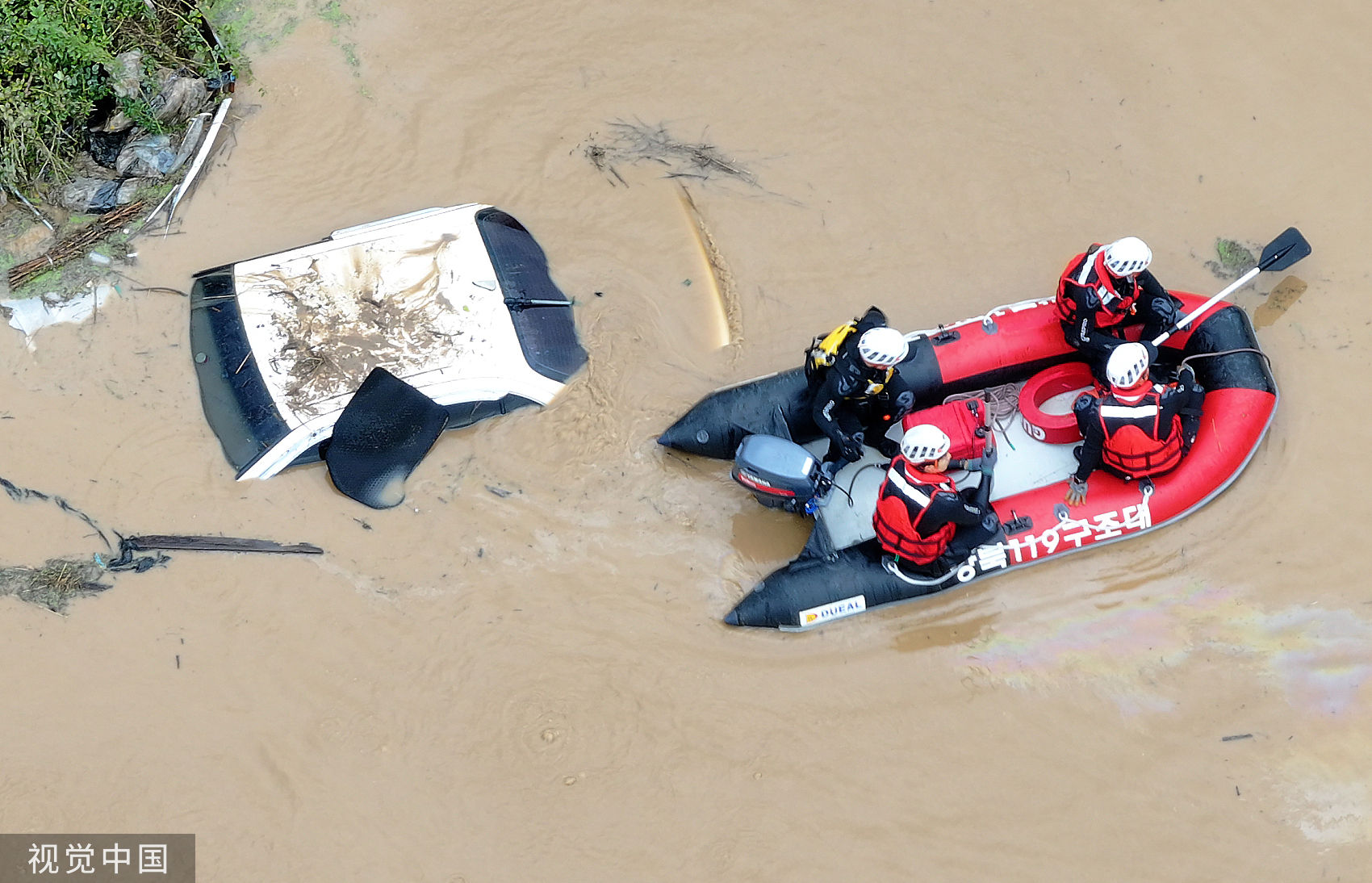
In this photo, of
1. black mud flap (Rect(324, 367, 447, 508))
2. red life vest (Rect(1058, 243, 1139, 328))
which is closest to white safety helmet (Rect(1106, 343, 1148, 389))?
red life vest (Rect(1058, 243, 1139, 328))

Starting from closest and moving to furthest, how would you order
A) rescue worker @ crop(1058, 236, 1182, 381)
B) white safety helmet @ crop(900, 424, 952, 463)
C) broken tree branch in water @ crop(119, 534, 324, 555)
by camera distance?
white safety helmet @ crop(900, 424, 952, 463), rescue worker @ crop(1058, 236, 1182, 381), broken tree branch in water @ crop(119, 534, 324, 555)

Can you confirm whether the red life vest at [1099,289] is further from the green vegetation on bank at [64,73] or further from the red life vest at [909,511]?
the green vegetation on bank at [64,73]

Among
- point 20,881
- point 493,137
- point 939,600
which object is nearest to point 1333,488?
point 939,600

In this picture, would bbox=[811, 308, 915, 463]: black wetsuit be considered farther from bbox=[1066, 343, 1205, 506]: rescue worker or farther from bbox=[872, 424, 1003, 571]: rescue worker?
bbox=[1066, 343, 1205, 506]: rescue worker

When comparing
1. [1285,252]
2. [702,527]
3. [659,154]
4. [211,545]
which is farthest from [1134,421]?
[211,545]

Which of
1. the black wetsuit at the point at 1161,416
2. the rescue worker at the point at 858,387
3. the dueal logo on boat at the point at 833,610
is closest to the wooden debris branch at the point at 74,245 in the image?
the rescue worker at the point at 858,387

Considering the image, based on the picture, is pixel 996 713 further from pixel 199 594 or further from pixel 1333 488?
pixel 199 594
